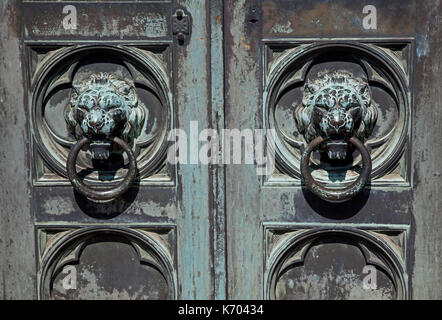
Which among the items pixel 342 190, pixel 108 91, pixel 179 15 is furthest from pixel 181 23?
pixel 342 190

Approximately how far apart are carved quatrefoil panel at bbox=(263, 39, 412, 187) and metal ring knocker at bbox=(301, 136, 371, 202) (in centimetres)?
4

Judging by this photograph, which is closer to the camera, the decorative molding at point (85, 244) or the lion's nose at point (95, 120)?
the lion's nose at point (95, 120)

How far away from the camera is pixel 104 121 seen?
1480 millimetres

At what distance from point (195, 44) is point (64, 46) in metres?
0.35

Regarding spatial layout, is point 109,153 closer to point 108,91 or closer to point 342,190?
point 108,91

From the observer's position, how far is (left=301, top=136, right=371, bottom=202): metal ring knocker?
1445mm

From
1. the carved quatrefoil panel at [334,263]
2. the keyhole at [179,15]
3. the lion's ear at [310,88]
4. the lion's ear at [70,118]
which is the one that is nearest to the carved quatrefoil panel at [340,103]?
the lion's ear at [310,88]

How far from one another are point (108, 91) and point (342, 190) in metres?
0.65

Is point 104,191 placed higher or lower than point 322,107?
lower

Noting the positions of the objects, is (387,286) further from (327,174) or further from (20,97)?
(20,97)

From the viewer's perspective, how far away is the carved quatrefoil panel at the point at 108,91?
1.55 meters

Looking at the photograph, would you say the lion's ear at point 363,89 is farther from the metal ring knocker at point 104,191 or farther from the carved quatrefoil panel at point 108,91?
the metal ring knocker at point 104,191

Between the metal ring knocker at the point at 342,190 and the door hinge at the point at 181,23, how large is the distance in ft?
1.43

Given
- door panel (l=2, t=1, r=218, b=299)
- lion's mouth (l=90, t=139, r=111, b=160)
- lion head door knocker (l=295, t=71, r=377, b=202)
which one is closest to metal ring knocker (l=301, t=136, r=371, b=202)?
lion head door knocker (l=295, t=71, r=377, b=202)
